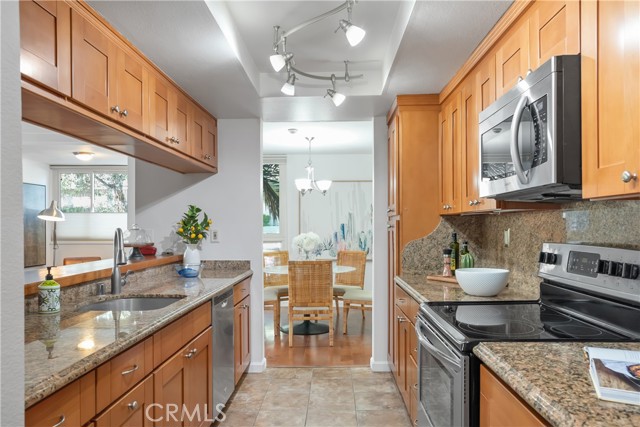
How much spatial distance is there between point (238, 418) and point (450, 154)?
7.43ft

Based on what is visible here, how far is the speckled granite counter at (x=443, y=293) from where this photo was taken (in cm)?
222

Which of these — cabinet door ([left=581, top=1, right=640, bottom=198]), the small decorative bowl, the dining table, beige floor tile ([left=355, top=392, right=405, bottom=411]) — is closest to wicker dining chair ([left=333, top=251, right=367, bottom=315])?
the dining table

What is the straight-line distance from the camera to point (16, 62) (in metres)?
0.75

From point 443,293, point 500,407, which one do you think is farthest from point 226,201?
point 500,407

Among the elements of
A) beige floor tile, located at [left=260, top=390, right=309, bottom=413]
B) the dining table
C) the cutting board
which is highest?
the cutting board

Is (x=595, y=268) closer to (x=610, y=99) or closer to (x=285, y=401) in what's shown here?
(x=610, y=99)

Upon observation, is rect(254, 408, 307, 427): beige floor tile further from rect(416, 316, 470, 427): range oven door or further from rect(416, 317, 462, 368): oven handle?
rect(416, 317, 462, 368): oven handle

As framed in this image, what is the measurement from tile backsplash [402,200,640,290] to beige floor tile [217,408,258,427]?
1.48m

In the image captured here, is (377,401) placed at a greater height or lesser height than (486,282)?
lesser

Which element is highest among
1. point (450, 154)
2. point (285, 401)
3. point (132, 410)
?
point (450, 154)

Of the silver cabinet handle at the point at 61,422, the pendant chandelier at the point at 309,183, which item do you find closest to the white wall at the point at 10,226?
the silver cabinet handle at the point at 61,422

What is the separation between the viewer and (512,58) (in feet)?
6.26

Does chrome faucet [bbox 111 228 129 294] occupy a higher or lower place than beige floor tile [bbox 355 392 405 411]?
higher

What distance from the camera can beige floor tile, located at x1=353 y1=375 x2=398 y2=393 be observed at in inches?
131
